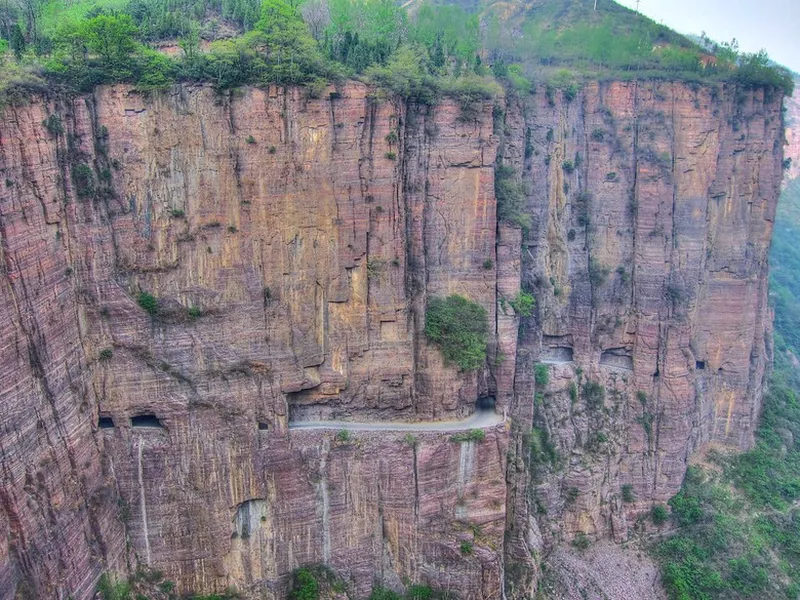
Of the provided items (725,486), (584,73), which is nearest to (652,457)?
(725,486)

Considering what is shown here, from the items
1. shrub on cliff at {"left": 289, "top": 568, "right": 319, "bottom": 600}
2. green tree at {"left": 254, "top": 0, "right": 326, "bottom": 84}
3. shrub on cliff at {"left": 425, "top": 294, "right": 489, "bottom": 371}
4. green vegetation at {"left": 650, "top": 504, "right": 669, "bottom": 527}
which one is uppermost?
green tree at {"left": 254, "top": 0, "right": 326, "bottom": 84}

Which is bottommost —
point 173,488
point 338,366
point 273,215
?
point 173,488

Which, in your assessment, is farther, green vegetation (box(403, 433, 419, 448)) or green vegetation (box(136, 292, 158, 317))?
green vegetation (box(403, 433, 419, 448))

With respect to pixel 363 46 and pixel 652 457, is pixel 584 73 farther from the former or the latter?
pixel 652 457

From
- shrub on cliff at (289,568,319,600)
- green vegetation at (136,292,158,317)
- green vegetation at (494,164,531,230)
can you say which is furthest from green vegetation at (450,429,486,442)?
green vegetation at (136,292,158,317)

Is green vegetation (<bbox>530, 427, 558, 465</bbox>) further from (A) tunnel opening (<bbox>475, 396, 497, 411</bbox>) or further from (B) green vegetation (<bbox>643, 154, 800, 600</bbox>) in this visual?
(B) green vegetation (<bbox>643, 154, 800, 600</bbox>)

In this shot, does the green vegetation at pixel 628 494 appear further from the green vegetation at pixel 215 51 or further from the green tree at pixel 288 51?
the green tree at pixel 288 51

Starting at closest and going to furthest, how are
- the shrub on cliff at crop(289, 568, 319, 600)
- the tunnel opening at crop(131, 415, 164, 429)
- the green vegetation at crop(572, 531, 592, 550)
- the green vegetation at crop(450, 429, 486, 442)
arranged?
the tunnel opening at crop(131, 415, 164, 429) < the shrub on cliff at crop(289, 568, 319, 600) < the green vegetation at crop(450, 429, 486, 442) < the green vegetation at crop(572, 531, 592, 550)

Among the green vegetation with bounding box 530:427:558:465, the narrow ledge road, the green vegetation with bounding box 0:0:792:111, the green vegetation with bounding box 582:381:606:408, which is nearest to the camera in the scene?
the green vegetation with bounding box 0:0:792:111
